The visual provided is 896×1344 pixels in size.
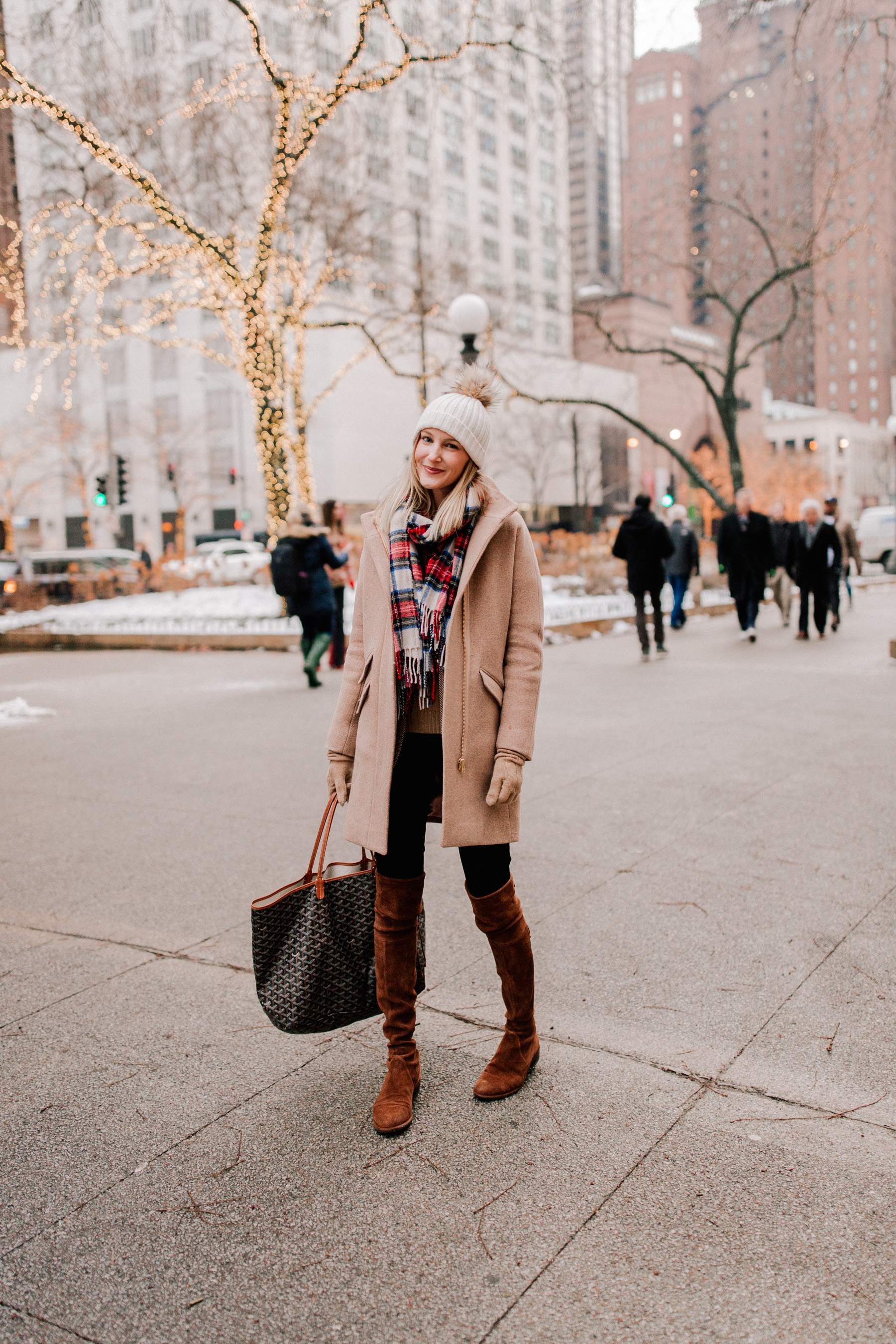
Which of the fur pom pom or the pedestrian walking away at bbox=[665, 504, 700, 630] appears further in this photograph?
the pedestrian walking away at bbox=[665, 504, 700, 630]

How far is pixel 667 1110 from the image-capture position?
2.78 m

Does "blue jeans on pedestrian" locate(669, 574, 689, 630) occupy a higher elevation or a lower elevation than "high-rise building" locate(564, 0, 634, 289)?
lower

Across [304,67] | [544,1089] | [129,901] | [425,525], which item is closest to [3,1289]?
[544,1089]

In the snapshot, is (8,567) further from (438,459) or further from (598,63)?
(438,459)

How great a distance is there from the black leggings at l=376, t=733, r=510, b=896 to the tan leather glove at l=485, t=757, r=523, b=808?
0.17 meters

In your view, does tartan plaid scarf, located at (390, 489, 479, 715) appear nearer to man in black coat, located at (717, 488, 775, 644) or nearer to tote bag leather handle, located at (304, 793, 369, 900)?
tote bag leather handle, located at (304, 793, 369, 900)

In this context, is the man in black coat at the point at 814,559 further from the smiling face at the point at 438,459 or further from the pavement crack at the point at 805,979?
the smiling face at the point at 438,459

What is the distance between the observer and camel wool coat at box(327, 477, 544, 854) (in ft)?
8.90

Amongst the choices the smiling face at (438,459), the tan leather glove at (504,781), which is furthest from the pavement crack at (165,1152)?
the smiling face at (438,459)

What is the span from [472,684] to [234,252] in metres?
18.6

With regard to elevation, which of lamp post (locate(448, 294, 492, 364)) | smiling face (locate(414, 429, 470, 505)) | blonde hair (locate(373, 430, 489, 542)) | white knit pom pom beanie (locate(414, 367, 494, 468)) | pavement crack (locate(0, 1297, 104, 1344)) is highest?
lamp post (locate(448, 294, 492, 364))

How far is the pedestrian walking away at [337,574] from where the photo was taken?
11.5 metres

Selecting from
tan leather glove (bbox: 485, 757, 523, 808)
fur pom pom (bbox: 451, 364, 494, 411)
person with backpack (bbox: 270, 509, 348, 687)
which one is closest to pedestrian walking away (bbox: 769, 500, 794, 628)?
person with backpack (bbox: 270, 509, 348, 687)

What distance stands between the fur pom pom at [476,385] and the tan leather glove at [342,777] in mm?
1056
